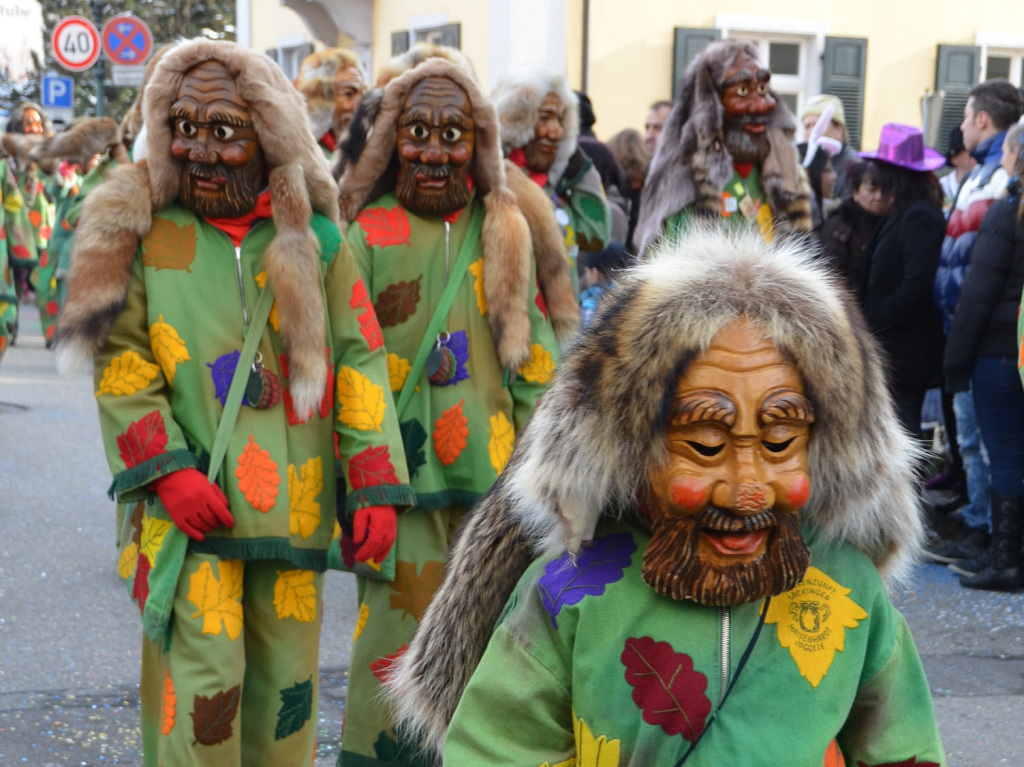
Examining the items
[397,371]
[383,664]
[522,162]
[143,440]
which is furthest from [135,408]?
[522,162]

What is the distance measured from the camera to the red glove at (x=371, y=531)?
3.29 m

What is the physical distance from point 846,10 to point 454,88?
41.8 ft

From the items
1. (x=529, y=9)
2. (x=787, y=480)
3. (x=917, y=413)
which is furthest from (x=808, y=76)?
(x=787, y=480)

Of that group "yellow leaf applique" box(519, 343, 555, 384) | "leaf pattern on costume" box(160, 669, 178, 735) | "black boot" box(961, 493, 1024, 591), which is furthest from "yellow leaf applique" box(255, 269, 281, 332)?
"black boot" box(961, 493, 1024, 591)

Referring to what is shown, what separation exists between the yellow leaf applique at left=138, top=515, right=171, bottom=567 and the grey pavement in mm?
1166

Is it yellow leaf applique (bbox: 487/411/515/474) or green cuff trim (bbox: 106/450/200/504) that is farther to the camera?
yellow leaf applique (bbox: 487/411/515/474)

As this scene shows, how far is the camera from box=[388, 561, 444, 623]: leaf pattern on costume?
3.79 metres

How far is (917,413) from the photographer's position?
666cm

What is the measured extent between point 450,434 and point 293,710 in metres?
0.94

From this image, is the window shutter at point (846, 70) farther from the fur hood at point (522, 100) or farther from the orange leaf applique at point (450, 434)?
the orange leaf applique at point (450, 434)

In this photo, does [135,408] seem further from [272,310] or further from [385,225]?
[385,225]

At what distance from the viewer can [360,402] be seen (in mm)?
3348

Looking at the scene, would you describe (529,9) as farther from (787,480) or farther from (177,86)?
(787,480)

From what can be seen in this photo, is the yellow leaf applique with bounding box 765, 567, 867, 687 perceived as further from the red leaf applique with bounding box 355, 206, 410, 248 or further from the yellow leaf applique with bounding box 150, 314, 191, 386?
the red leaf applique with bounding box 355, 206, 410, 248
